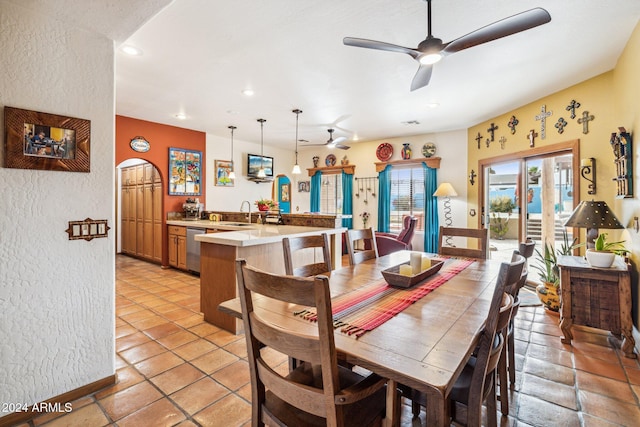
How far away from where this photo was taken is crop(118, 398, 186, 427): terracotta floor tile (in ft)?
5.39

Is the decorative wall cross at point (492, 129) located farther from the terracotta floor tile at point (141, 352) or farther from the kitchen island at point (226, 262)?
the terracotta floor tile at point (141, 352)

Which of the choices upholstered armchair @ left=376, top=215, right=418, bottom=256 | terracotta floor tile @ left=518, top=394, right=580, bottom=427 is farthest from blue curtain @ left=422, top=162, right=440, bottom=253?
terracotta floor tile @ left=518, top=394, right=580, bottom=427

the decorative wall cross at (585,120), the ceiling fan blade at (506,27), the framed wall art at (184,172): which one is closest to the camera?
the ceiling fan blade at (506,27)

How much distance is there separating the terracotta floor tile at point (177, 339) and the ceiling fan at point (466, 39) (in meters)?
2.81

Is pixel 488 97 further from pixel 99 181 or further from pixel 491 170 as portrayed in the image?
pixel 99 181

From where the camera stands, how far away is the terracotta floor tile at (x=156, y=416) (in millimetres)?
1644

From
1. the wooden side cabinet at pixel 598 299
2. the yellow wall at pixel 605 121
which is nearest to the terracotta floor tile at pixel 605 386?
the wooden side cabinet at pixel 598 299

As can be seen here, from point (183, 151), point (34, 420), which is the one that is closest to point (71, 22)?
point (34, 420)

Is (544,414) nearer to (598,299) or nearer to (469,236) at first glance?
(469,236)

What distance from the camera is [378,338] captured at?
3.46ft

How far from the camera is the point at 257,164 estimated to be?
713cm

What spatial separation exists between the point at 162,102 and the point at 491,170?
550 centimetres

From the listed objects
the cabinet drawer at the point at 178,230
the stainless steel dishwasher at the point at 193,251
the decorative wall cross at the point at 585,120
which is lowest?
the stainless steel dishwasher at the point at 193,251

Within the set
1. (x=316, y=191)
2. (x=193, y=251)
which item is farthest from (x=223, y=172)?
(x=316, y=191)
